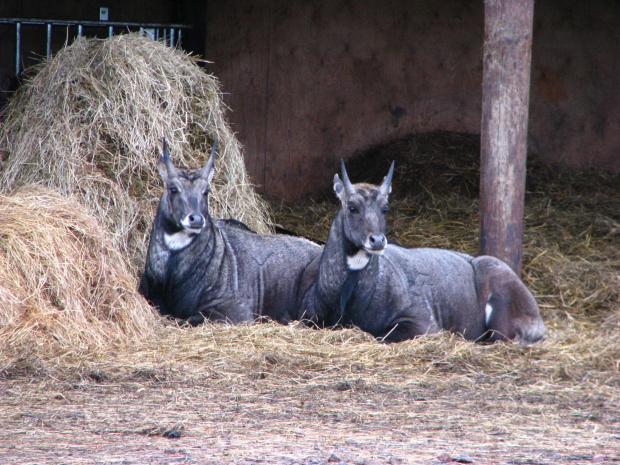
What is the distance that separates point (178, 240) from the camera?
746 cm

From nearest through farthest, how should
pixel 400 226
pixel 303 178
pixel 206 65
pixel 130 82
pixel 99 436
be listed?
pixel 99 436
pixel 130 82
pixel 400 226
pixel 206 65
pixel 303 178

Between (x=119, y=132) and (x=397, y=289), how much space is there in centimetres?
288

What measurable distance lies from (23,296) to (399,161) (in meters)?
5.93

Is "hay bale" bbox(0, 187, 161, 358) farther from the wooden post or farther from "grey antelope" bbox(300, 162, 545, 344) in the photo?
the wooden post

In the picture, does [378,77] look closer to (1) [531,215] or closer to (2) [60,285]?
(1) [531,215]

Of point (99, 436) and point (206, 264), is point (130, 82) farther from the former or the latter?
point (99, 436)

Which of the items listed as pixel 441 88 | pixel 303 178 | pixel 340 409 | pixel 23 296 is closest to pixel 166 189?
pixel 23 296

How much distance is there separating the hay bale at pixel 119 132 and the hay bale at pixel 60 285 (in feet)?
2.54

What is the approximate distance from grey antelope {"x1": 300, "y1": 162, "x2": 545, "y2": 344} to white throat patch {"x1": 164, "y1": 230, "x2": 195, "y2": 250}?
1.05m

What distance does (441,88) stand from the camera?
472 inches

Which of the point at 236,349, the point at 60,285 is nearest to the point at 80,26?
the point at 60,285

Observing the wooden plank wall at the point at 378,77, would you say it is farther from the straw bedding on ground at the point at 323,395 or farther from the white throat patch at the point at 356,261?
the white throat patch at the point at 356,261

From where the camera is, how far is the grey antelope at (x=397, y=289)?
7008 mm

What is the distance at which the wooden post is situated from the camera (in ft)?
24.4
